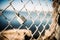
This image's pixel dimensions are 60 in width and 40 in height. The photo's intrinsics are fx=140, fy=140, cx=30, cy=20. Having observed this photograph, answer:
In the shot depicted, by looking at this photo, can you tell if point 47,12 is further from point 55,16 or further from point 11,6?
point 11,6

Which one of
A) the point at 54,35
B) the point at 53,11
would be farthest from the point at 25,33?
the point at 53,11

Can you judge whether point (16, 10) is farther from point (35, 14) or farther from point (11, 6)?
point (35, 14)

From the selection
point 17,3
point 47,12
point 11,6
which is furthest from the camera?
point 47,12

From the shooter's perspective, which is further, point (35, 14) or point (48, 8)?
point (48, 8)

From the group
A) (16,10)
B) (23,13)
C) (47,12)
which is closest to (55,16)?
(47,12)

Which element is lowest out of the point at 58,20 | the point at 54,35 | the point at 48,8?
the point at 54,35

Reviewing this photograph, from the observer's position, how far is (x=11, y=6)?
4.18ft

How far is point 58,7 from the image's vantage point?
1.98 metres

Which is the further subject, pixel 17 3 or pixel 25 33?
pixel 25 33

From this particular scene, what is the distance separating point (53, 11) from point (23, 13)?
757 mm

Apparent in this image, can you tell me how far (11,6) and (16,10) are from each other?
8 cm

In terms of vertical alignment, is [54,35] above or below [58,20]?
below

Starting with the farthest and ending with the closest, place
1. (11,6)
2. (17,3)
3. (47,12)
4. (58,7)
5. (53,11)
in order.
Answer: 1. (53,11)
2. (58,7)
3. (47,12)
4. (17,3)
5. (11,6)

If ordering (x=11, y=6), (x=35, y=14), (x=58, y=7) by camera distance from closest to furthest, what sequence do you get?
(x=11, y=6), (x=35, y=14), (x=58, y=7)
